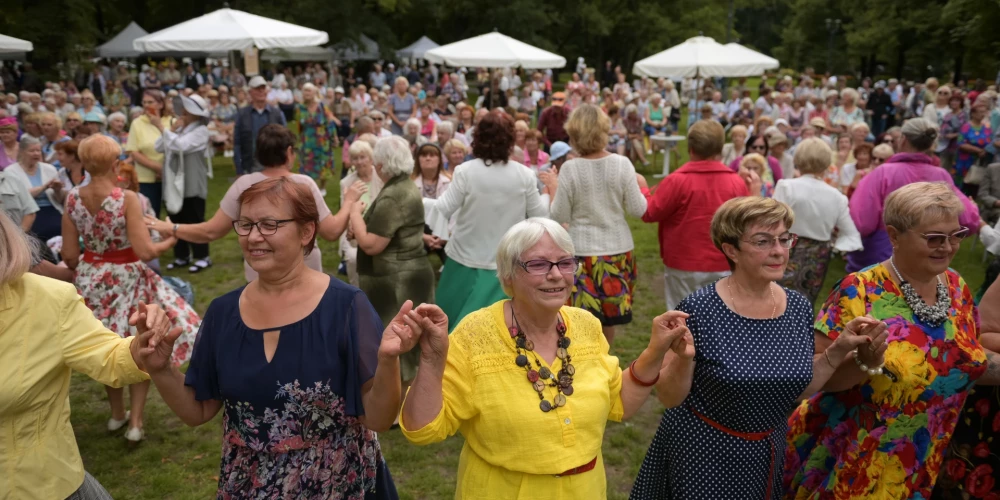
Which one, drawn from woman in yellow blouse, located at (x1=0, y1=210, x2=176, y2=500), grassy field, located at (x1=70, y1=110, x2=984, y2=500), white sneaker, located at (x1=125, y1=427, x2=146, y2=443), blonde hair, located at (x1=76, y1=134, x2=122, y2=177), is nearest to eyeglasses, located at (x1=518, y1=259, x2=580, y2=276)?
woman in yellow blouse, located at (x1=0, y1=210, x2=176, y2=500)

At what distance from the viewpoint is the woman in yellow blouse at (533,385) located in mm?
2625

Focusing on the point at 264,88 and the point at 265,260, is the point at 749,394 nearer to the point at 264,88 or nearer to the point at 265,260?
the point at 265,260

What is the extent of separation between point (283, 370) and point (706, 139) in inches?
156

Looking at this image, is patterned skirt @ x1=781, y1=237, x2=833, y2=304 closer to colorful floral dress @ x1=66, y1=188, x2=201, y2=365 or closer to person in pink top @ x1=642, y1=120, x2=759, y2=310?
person in pink top @ x1=642, y1=120, x2=759, y2=310

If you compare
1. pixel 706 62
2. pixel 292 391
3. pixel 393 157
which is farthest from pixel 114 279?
pixel 706 62

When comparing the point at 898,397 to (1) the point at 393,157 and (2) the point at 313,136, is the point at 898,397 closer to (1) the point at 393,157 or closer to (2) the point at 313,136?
(1) the point at 393,157

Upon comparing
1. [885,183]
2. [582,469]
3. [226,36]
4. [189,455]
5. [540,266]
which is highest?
[226,36]

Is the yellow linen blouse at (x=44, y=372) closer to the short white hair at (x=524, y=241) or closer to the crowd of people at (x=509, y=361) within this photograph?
the crowd of people at (x=509, y=361)

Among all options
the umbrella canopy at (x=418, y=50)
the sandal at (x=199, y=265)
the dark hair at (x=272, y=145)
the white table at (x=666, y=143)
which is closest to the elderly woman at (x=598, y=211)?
the dark hair at (x=272, y=145)

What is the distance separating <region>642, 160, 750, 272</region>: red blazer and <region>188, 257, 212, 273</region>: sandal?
6.08 metres

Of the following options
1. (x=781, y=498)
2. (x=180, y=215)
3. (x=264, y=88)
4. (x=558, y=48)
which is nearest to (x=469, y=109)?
(x=264, y=88)

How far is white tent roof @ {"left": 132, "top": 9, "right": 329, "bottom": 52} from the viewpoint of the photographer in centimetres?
1292

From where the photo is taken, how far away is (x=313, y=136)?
1350 centimetres

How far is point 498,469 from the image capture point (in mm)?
2703
